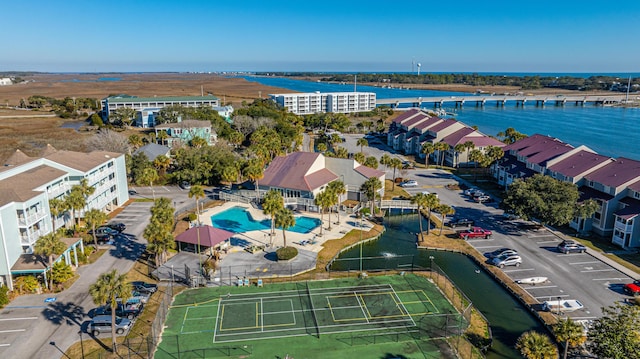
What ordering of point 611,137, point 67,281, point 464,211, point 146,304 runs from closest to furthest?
point 146,304, point 67,281, point 464,211, point 611,137

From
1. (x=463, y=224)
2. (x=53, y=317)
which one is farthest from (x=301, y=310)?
(x=463, y=224)

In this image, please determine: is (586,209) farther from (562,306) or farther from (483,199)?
(562,306)

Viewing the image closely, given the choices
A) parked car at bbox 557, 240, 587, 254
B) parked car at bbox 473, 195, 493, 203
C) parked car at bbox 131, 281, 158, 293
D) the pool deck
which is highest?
parked car at bbox 473, 195, 493, 203

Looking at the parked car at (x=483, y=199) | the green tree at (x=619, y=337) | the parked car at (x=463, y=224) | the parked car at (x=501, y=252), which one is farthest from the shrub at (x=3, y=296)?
the parked car at (x=483, y=199)

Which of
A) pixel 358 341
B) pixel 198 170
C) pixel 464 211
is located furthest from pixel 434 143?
pixel 358 341

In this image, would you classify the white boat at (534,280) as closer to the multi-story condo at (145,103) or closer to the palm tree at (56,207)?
the palm tree at (56,207)

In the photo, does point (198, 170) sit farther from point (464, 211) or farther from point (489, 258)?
point (489, 258)

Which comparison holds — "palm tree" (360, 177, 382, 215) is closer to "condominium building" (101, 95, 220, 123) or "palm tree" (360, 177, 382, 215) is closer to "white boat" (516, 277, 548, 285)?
"white boat" (516, 277, 548, 285)

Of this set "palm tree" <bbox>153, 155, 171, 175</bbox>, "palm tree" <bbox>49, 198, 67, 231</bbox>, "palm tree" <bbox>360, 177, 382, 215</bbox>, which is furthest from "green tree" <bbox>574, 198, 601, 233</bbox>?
"palm tree" <bbox>153, 155, 171, 175</bbox>
